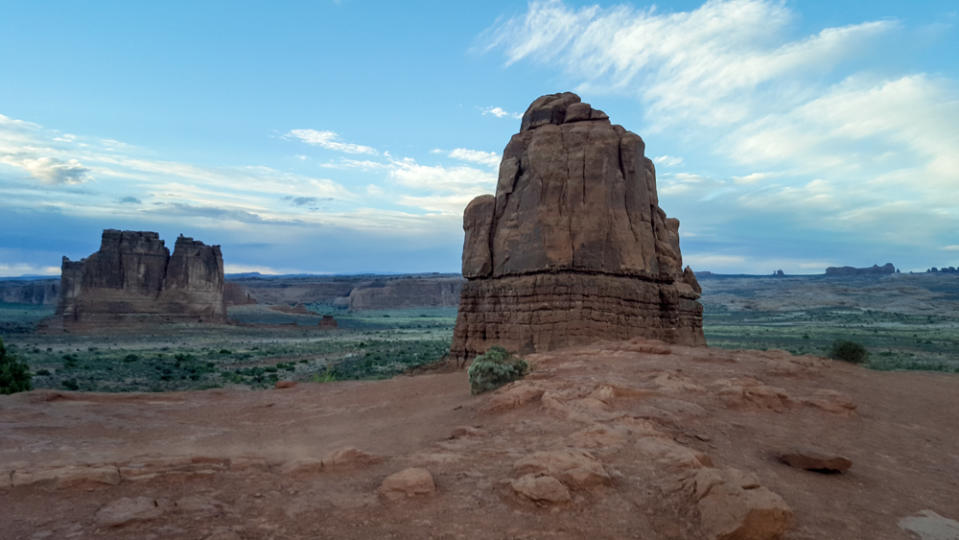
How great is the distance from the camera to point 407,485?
5.43m

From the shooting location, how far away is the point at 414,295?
13100cm

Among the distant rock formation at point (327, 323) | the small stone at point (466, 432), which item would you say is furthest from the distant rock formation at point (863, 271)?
the small stone at point (466, 432)

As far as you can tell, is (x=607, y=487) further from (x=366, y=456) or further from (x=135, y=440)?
(x=135, y=440)

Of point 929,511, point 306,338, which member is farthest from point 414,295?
point 929,511

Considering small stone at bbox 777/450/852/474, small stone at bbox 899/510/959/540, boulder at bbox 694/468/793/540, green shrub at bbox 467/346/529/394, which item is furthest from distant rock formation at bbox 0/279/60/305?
small stone at bbox 899/510/959/540

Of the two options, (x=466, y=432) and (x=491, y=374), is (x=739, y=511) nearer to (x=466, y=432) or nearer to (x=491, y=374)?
(x=466, y=432)

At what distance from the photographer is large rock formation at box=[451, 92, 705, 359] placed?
762 inches

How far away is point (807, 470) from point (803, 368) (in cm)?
894

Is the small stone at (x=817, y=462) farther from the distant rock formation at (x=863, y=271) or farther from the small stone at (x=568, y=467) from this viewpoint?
the distant rock formation at (x=863, y=271)

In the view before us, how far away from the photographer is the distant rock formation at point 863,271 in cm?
16796

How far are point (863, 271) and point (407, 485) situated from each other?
204 meters

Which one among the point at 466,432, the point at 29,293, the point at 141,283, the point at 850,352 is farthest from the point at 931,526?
the point at 29,293

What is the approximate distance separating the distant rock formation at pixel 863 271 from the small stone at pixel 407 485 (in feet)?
644

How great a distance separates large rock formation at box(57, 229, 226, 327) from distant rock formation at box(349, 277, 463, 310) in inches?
2383
